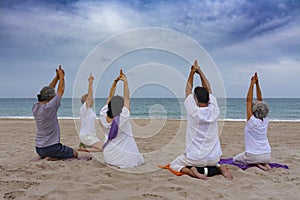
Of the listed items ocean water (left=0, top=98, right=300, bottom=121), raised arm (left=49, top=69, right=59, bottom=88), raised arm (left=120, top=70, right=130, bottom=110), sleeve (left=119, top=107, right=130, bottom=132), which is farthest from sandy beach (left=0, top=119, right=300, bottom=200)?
ocean water (left=0, top=98, right=300, bottom=121)

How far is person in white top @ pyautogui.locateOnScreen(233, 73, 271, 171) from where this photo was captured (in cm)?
509

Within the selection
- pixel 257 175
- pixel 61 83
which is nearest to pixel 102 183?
pixel 61 83

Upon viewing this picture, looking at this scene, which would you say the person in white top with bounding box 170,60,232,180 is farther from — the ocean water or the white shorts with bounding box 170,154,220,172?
the ocean water

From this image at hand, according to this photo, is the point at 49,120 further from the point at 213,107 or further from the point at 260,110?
the point at 260,110

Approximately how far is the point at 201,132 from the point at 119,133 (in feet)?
5.08

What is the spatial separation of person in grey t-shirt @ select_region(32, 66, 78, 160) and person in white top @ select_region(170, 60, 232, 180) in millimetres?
2413

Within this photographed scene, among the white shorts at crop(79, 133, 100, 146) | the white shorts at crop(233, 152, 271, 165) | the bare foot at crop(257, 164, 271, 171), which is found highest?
the white shorts at crop(79, 133, 100, 146)

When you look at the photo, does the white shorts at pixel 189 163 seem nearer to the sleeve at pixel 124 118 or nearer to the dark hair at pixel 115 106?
the sleeve at pixel 124 118

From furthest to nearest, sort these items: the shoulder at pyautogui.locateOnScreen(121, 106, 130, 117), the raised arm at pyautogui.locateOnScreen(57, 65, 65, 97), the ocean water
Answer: the ocean water
the raised arm at pyautogui.locateOnScreen(57, 65, 65, 97)
the shoulder at pyautogui.locateOnScreen(121, 106, 130, 117)

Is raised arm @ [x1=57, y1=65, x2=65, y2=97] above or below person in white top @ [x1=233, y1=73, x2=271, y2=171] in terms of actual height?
above

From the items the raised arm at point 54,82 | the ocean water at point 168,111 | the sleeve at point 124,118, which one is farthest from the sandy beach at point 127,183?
the ocean water at point 168,111

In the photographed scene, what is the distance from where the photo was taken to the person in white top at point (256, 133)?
5094 millimetres

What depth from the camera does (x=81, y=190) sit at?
3.88 m

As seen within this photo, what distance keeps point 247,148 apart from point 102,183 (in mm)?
2707
